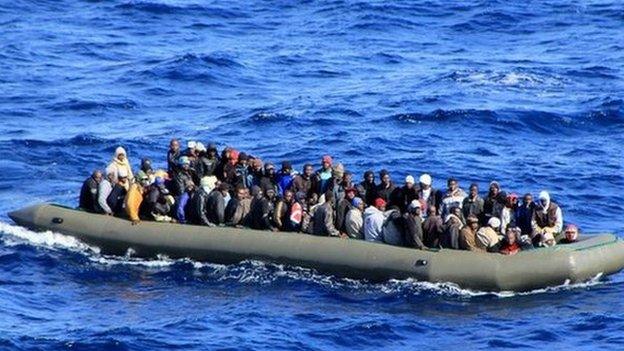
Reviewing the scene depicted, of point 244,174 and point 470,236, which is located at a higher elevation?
point 244,174

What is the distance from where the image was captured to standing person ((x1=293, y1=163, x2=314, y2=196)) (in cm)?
4484

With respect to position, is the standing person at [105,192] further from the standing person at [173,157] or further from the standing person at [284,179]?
the standing person at [284,179]

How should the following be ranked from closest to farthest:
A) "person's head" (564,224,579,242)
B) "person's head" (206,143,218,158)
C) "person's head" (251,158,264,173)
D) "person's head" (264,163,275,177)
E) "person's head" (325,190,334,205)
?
1. "person's head" (564,224,579,242)
2. "person's head" (325,190,334,205)
3. "person's head" (264,163,275,177)
4. "person's head" (251,158,264,173)
5. "person's head" (206,143,218,158)

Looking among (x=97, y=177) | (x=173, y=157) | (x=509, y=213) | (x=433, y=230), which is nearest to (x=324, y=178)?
(x=433, y=230)

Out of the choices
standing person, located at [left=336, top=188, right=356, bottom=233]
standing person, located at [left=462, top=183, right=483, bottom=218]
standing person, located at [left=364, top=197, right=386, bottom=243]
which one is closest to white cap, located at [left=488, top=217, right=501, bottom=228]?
standing person, located at [left=462, top=183, right=483, bottom=218]

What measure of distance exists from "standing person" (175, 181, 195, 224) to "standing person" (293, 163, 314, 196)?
2.58 meters

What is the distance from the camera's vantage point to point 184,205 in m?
44.4

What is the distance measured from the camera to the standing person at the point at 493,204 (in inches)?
1676

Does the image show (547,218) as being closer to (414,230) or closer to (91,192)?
(414,230)

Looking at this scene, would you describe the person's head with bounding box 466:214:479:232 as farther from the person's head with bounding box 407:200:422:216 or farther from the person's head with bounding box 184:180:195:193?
the person's head with bounding box 184:180:195:193

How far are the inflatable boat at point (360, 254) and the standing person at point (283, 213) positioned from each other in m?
0.31

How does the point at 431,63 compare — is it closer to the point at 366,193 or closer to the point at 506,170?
the point at 506,170

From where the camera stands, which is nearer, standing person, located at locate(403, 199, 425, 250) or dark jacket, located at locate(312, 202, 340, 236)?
standing person, located at locate(403, 199, 425, 250)

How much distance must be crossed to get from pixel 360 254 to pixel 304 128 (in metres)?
18.0
